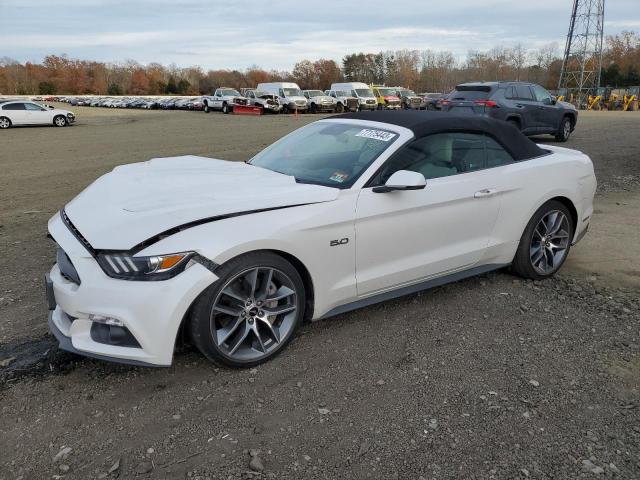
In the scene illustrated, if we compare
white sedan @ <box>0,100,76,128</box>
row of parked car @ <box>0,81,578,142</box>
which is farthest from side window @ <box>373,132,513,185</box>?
white sedan @ <box>0,100,76,128</box>

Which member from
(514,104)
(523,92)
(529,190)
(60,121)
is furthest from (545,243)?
(60,121)

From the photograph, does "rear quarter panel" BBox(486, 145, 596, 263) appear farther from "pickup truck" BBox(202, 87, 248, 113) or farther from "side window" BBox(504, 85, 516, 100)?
"pickup truck" BBox(202, 87, 248, 113)

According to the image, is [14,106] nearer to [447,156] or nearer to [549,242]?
[447,156]

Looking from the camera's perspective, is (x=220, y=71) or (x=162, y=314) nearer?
(x=162, y=314)

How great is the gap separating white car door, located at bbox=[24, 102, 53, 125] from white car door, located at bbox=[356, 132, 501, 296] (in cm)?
2813

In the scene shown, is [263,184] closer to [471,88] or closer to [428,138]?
[428,138]

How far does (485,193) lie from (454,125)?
1.98ft

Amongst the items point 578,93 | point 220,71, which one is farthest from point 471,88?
point 220,71

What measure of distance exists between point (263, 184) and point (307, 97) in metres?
36.6

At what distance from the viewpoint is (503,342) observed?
144 inches

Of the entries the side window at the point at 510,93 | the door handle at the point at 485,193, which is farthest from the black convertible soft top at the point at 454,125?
the side window at the point at 510,93

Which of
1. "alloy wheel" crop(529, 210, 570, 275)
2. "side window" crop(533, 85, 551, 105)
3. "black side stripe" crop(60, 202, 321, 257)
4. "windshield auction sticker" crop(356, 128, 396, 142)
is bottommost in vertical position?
"alloy wheel" crop(529, 210, 570, 275)

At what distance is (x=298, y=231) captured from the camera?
10.7 feet

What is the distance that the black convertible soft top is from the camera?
13.2ft
